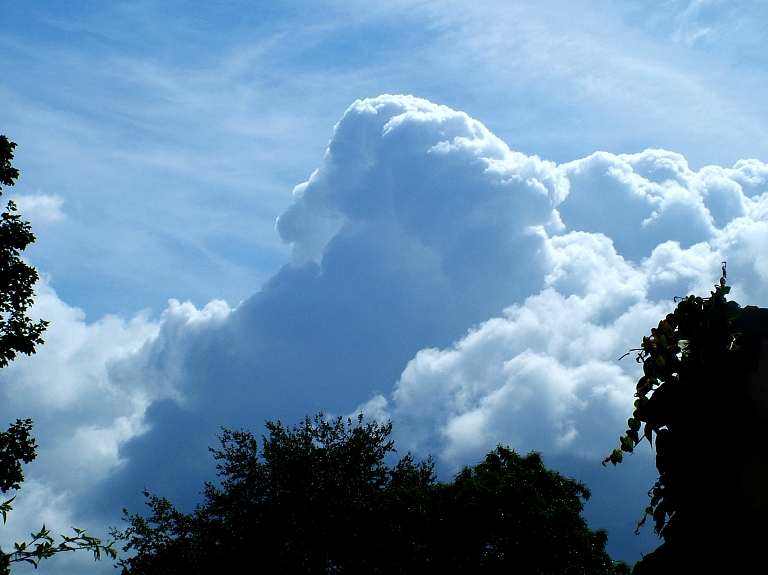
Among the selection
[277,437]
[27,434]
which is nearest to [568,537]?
[277,437]

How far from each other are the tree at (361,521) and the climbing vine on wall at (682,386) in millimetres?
23293

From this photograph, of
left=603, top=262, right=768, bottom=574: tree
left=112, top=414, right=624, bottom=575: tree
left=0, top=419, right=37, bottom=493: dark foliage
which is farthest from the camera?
left=112, top=414, right=624, bottom=575: tree

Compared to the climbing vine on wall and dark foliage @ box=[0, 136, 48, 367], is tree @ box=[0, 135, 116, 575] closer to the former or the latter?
dark foliage @ box=[0, 136, 48, 367]

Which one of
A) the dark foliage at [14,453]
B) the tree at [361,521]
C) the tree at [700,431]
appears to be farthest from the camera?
the tree at [361,521]

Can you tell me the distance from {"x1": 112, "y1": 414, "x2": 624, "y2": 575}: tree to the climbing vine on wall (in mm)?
23293

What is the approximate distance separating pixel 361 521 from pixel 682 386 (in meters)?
27.8

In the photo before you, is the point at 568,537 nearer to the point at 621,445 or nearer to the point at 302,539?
the point at 302,539

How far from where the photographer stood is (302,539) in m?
29.9

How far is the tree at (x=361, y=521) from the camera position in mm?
27078

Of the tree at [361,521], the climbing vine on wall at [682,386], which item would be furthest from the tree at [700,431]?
the tree at [361,521]

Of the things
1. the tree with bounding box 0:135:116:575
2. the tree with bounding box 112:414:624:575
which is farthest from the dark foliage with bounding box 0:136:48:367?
the tree with bounding box 112:414:624:575

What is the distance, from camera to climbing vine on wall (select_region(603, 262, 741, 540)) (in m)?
4.20

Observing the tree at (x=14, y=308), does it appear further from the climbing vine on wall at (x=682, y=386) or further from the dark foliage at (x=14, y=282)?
the climbing vine on wall at (x=682, y=386)

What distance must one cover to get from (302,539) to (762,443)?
2849 centimetres
